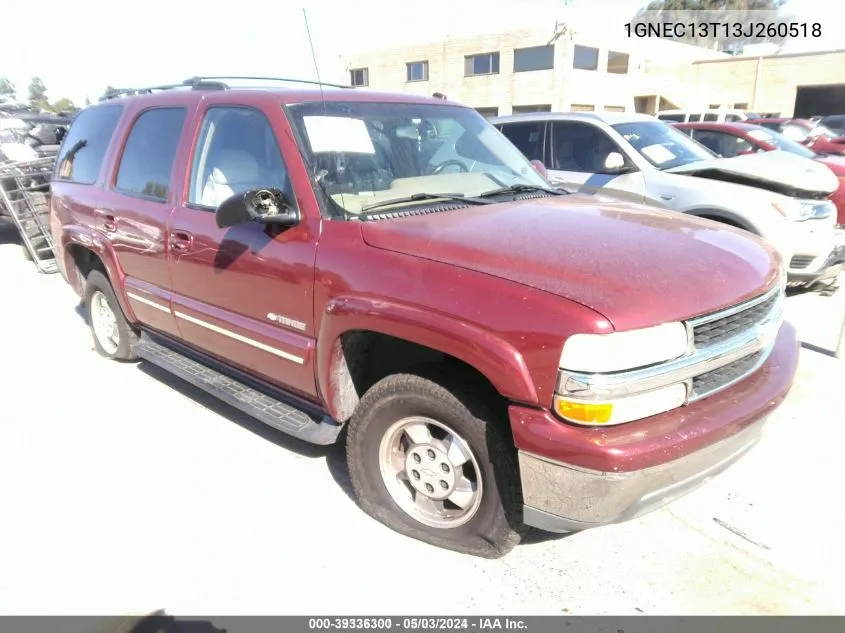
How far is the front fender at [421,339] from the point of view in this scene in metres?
2.14

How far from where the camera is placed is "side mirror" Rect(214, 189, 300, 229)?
2.73 m

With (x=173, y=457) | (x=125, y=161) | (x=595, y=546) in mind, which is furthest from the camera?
(x=125, y=161)

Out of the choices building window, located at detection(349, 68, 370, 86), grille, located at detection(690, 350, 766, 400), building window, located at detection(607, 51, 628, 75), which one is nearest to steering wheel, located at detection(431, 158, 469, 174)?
grille, located at detection(690, 350, 766, 400)

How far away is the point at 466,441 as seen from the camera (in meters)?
2.48

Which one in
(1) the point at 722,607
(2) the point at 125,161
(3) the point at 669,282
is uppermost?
(2) the point at 125,161

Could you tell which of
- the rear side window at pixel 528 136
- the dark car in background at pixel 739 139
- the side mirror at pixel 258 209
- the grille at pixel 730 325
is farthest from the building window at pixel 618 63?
the side mirror at pixel 258 209

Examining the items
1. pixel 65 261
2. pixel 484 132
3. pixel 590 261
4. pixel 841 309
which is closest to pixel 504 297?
pixel 590 261

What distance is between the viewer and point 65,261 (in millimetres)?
5020

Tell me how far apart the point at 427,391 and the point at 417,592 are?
83 cm

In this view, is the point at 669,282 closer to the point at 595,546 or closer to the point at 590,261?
the point at 590,261

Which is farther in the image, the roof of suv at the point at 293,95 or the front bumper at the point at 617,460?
the roof of suv at the point at 293,95

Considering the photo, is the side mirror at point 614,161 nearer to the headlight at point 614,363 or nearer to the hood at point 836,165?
the hood at point 836,165

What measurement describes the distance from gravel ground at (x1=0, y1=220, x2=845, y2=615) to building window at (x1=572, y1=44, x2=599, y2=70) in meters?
35.0
